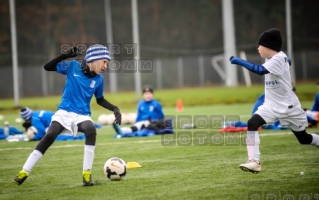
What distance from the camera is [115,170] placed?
8578mm

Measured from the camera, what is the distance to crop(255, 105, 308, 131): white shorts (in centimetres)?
868

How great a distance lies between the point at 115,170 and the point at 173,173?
111 cm

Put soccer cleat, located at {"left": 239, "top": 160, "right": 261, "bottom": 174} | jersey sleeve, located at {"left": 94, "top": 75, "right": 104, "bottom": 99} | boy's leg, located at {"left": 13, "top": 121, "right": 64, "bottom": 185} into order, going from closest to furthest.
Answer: boy's leg, located at {"left": 13, "top": 121, "right": 64, "bottom": 185}
soccer cleat, located at {"left": 239, "top": 160, "right": 261, "bottom": 174}
jersey sleeve, located at {"left": 94, "top": 75, "right": 104, "bottom": 99}

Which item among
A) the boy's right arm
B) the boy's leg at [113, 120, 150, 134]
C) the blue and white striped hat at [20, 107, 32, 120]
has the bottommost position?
the boy's leg at [113, 120, 150, 134]

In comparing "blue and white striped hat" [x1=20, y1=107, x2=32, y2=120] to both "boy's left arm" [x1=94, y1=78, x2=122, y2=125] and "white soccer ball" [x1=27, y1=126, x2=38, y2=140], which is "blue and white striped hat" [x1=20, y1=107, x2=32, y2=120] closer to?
"white soccer ball" [x1=27, y1=126, x2=38, y2=140]

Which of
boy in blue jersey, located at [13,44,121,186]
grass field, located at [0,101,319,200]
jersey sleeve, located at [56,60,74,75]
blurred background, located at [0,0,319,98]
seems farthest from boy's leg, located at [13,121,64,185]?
blurred background, located at [0,0,319,98]

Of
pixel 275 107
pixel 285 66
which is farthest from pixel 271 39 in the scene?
pixel 275 107

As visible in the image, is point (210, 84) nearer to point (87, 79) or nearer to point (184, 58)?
point (184, 58)

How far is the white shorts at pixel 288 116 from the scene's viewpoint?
28.5 feet

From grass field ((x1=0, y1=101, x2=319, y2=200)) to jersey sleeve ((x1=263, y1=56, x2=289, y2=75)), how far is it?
1.62 metres

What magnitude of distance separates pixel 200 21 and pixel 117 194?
48.8 metres

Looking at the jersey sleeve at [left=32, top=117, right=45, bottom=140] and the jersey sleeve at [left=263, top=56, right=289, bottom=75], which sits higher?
the jersey sleeve at [left=263, top=56, right=289, bottom=75]

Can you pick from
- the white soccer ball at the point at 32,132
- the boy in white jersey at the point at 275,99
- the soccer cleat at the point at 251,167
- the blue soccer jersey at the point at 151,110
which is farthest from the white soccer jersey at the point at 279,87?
the white soccer ball at the point at 32,132

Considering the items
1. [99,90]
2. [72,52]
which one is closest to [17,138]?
[99,90]
